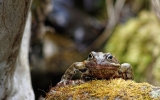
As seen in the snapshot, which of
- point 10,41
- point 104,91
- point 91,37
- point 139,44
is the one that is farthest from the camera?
point 91,37

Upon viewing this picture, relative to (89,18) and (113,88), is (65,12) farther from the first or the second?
(113,88)

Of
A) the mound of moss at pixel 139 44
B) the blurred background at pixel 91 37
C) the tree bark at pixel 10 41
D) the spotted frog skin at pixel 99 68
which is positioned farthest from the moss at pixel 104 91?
the mound of moss at pixel 139 44

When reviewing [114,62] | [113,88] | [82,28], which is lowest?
[113,88]

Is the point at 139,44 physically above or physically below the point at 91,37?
below

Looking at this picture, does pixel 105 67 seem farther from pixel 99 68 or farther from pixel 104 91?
pixel 104 91

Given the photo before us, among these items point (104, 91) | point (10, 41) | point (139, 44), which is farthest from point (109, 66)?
point (139, 44)

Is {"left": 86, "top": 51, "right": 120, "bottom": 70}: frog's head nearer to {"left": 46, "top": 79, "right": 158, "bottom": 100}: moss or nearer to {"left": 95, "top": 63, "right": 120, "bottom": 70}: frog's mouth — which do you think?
{"left": 95, "top": 63, "right": 120, "bottom": 70}: frog's mouth

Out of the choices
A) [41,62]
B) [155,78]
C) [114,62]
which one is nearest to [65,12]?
[41,62]

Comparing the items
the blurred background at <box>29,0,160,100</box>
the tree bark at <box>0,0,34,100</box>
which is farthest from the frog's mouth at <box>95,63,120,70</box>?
the blurred background at <box>29,0,160,100</box>
